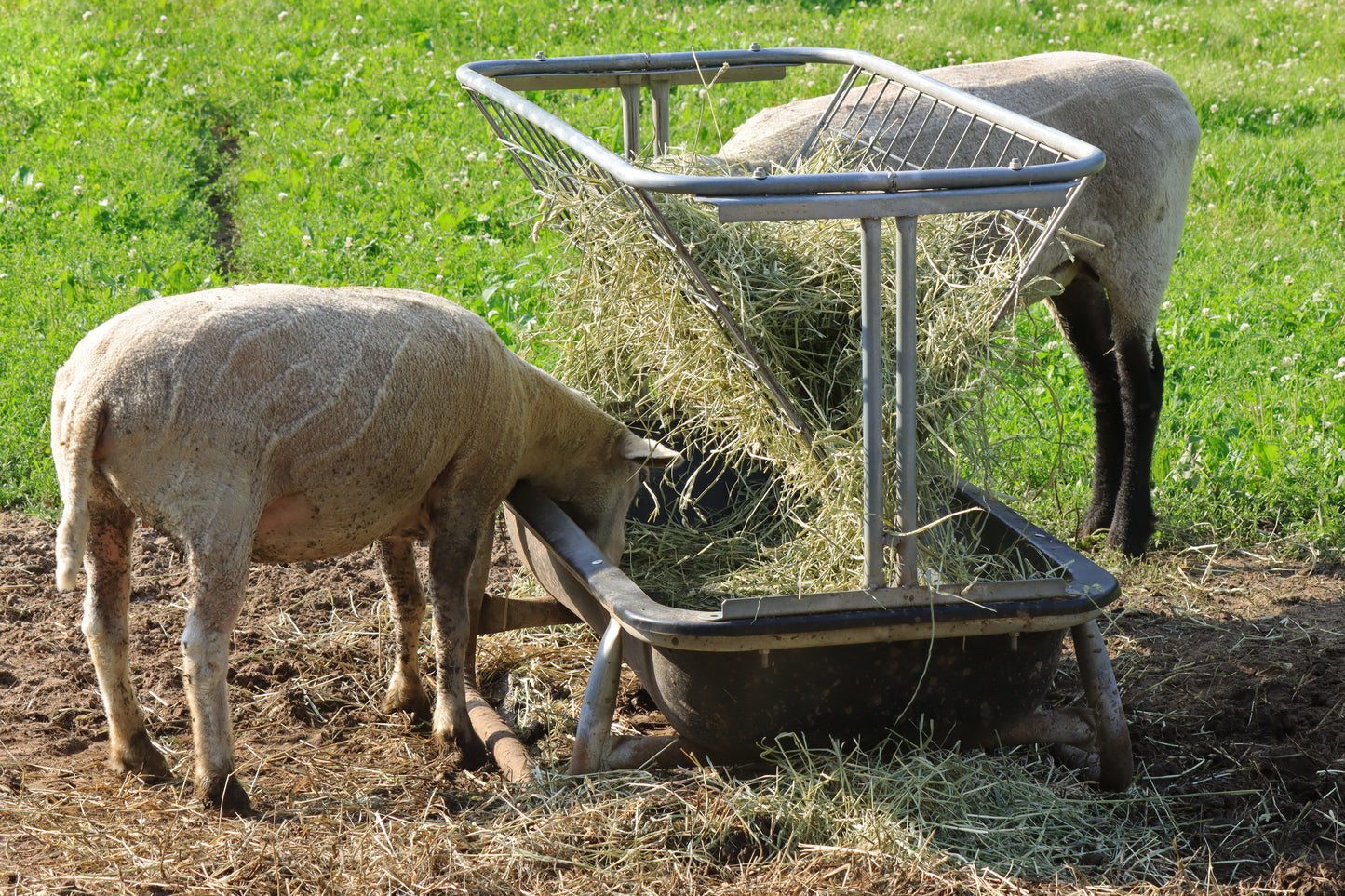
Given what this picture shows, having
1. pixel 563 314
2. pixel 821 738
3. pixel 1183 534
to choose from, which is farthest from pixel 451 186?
pixel 821 738

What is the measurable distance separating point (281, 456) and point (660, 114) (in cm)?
213

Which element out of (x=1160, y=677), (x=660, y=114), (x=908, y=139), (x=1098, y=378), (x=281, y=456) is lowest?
(x=1160, y=677)

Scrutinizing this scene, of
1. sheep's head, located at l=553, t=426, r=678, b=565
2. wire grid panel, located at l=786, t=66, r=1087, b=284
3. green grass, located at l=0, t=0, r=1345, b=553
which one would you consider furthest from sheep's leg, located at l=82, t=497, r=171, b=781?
wire grid panel, located at l=786, t=66, r=1087, b=284

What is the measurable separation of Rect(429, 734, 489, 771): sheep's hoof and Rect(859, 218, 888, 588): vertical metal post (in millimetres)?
1428

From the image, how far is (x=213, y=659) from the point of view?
3.12m

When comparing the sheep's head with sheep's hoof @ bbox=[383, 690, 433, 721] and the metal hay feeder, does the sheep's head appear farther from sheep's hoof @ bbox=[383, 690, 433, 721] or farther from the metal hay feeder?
sheep's hoof @ bbox=[383, 690, 433, 721]

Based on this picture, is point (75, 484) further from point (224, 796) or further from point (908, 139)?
point (908, 139)

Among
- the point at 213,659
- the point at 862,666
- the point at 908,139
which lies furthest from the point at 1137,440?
the point at 213,659

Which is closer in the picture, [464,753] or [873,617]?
[873,617]

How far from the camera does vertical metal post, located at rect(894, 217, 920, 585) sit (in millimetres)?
2789

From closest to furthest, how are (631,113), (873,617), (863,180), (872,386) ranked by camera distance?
1. (863,180)
2. (872,386)
3. (873,617)
4. (631,113)

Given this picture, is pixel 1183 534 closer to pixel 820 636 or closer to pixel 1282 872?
pixel 1282 872

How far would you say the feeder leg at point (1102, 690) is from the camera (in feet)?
11.0

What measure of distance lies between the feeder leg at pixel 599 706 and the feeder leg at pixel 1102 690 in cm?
125
